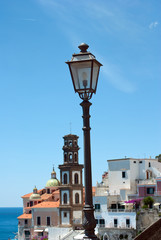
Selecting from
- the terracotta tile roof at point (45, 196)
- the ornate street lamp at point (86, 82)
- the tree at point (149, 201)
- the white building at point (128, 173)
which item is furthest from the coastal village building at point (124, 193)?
the ornate street lamp at point (86, 82)

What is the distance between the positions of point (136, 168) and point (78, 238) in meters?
12.9

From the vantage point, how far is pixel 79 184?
6166cm

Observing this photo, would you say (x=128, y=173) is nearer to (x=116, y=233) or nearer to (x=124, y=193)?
(x=124, y=193)

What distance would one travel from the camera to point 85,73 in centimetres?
773

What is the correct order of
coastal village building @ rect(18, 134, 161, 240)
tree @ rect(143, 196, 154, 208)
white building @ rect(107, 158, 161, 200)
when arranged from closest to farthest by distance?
tree @ rect(143, 196, 154, 208) < coastal village building @ rect(18, 134, 161, 240) < white building @ rect(107, 158, 161, 200)

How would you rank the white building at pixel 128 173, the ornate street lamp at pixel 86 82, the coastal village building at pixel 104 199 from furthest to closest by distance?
the white building at pixel 128 173
the coastal village building at pixel 104 199
the ornate street lamp at pixel 86 82

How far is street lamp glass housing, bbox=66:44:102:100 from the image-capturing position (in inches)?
303

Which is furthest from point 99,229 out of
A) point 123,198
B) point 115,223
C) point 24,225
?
point 24,225

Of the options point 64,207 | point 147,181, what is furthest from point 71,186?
point 147,181

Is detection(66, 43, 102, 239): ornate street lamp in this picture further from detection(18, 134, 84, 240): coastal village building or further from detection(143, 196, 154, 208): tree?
detection(18, 134, 84, 240): coastal village building

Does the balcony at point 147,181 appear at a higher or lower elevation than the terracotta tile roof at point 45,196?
higher

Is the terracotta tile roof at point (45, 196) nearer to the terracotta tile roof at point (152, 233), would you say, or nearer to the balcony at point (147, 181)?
the balcony at point (147, 181)

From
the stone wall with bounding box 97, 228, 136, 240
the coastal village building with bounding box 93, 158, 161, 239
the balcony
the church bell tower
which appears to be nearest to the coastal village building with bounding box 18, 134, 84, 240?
the church bell tower

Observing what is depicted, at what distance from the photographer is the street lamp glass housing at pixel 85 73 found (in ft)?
25.3
